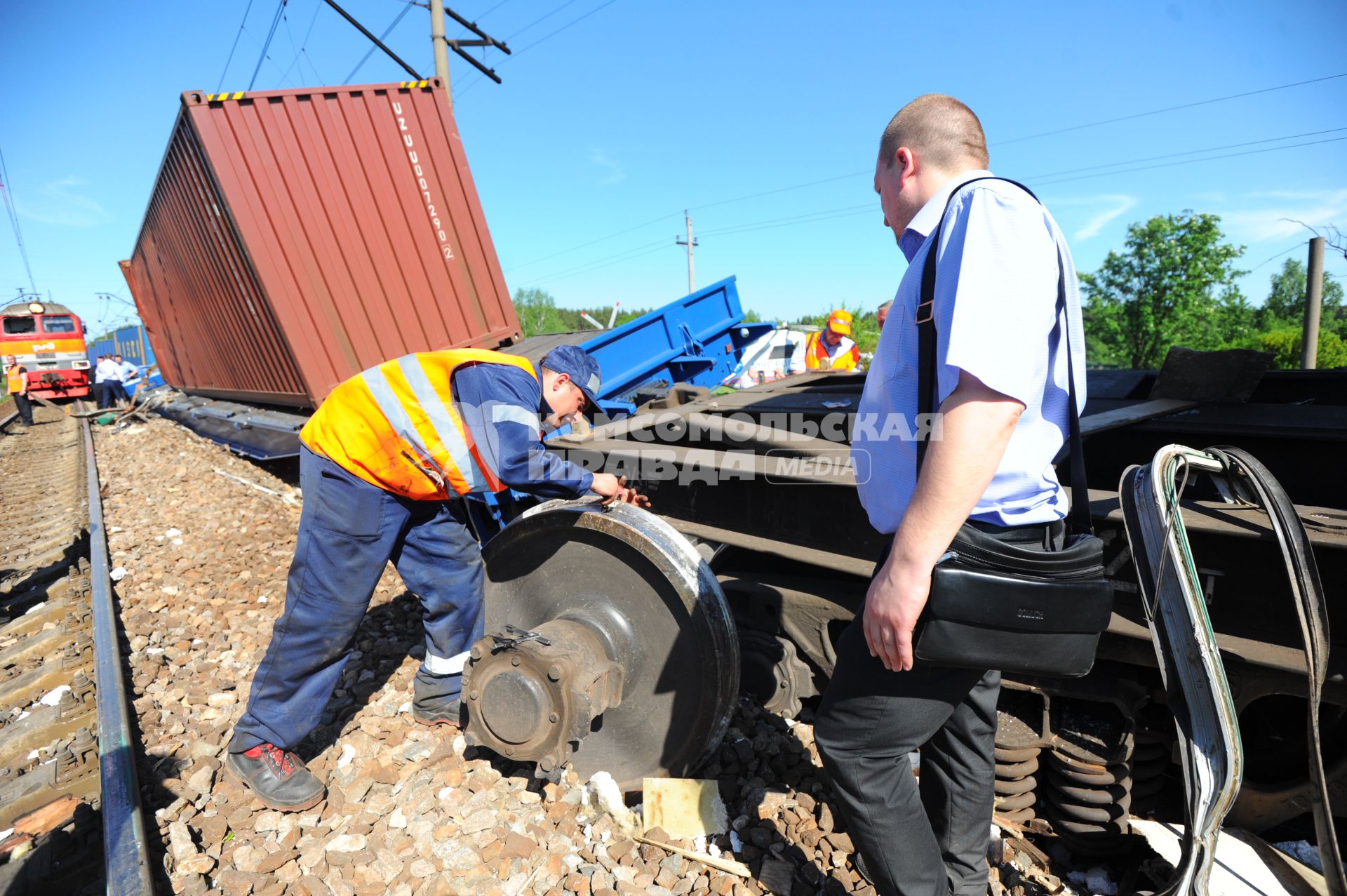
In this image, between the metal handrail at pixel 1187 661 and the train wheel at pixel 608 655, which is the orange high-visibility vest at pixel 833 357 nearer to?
the train wheel at pixel 608 655

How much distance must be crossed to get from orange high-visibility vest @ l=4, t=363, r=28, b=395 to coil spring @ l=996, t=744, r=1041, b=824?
1066 inches

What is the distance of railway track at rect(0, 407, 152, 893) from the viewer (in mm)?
2398

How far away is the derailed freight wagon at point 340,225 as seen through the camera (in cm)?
741

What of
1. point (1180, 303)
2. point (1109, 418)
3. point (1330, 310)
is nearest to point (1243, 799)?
point (1109, 418)

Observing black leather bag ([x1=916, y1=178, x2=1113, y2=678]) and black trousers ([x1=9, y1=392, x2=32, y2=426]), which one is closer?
black leather bag ([x1=916, y1=178, x2=1113, y2=678])

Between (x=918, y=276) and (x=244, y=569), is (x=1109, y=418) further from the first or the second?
(x=244, y=569)

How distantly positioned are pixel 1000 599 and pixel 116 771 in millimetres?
3077

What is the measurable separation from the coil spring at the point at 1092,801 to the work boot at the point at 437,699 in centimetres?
231

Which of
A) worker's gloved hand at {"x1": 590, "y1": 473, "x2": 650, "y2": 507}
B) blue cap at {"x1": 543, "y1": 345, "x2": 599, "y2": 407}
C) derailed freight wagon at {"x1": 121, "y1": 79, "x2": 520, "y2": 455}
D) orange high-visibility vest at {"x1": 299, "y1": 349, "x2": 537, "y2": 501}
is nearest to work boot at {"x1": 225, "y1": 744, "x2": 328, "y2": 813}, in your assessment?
orange high-visibility vest at {"x1": 299, "y1": 349, "x2": 537, "y2": 501}

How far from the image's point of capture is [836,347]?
7812 millimetres

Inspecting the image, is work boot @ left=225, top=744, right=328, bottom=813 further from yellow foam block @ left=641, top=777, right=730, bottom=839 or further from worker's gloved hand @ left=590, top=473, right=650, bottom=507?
worker's gloved hand @ left=590, top=473, right=650, bottom=507

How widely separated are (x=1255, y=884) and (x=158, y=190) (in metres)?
13.5

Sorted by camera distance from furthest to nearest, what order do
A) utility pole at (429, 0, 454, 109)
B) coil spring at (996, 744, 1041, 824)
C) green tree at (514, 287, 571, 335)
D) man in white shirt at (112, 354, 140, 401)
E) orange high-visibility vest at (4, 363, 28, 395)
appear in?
green tree at (514, 287, 571, 335) < man in white shirt at (112, 354, 140, 401) < orange high-visibility vest at (4, 363, 28, 395) < utility pole at (429, 0, 454, 109) < coil spring at (996, 744, 1041, 824)

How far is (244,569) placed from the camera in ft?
17.3
